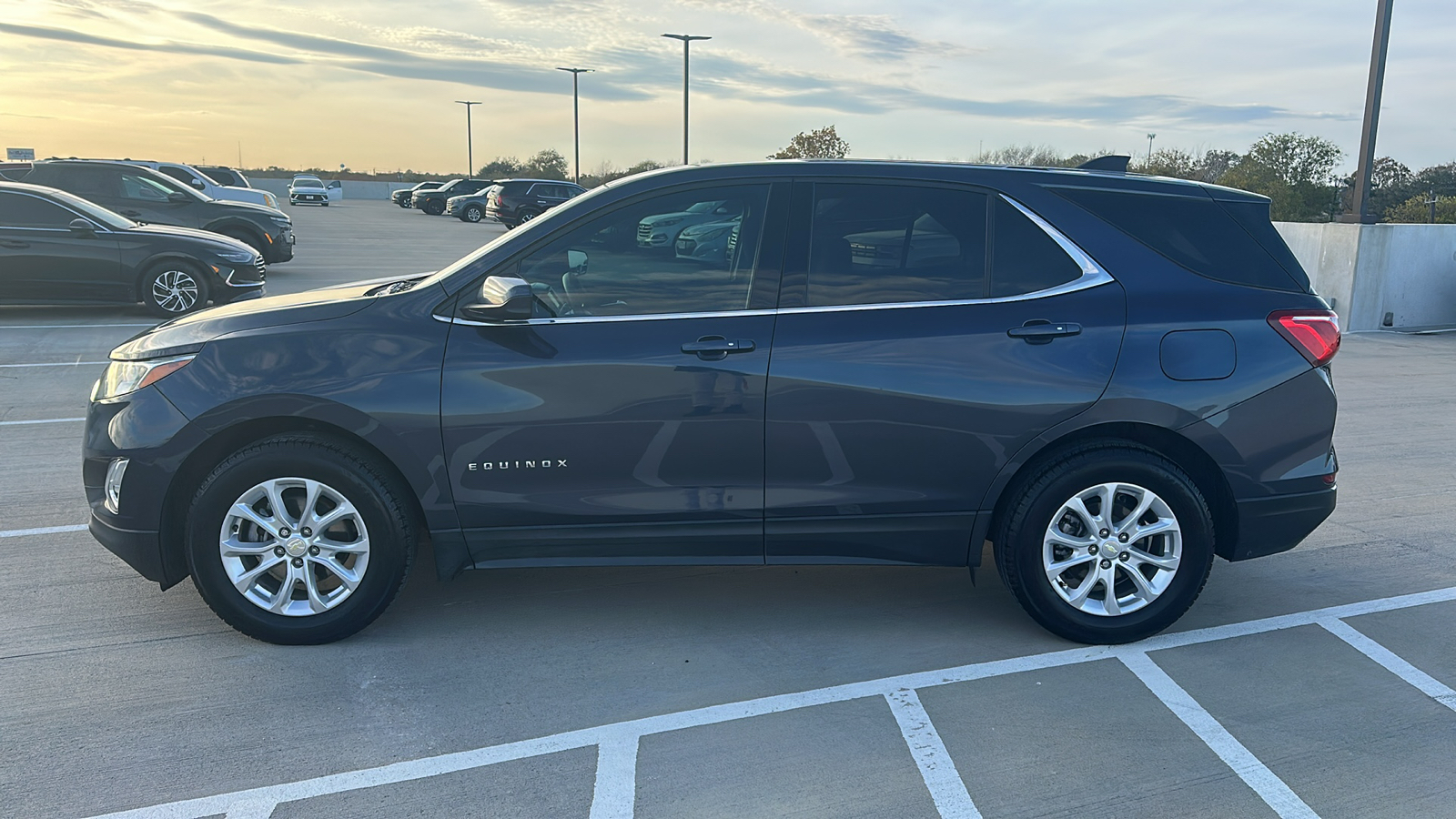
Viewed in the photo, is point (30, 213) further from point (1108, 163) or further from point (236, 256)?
point (1108, 163)

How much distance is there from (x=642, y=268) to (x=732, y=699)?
1.57m

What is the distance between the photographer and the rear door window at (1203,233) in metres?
4.12

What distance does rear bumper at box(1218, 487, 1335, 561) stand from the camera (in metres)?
4.11

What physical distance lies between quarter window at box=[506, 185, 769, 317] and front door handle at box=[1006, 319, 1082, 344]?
3.32 feet

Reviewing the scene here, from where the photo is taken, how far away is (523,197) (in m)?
36.4

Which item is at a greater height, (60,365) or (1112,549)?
(1112,549)

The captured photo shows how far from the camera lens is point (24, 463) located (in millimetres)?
6391

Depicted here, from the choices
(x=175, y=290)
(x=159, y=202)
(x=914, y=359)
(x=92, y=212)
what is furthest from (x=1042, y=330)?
(x=159, y=202)

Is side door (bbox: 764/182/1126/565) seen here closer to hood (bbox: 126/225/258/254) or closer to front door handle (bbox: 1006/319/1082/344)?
front door handle (bbox: 1006/319/1082/344)

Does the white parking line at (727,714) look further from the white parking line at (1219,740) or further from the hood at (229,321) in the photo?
the hood at (229,321)

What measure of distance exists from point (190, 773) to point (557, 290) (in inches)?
76.9

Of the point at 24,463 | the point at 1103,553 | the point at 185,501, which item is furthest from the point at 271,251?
the point at 1103,553

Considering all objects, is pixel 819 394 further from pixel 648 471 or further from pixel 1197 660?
pixel 1197 660

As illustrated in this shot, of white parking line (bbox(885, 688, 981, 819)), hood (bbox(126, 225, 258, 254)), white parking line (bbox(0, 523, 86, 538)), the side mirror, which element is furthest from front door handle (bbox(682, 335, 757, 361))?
hood (bbox(126, 225, 258, 254))
